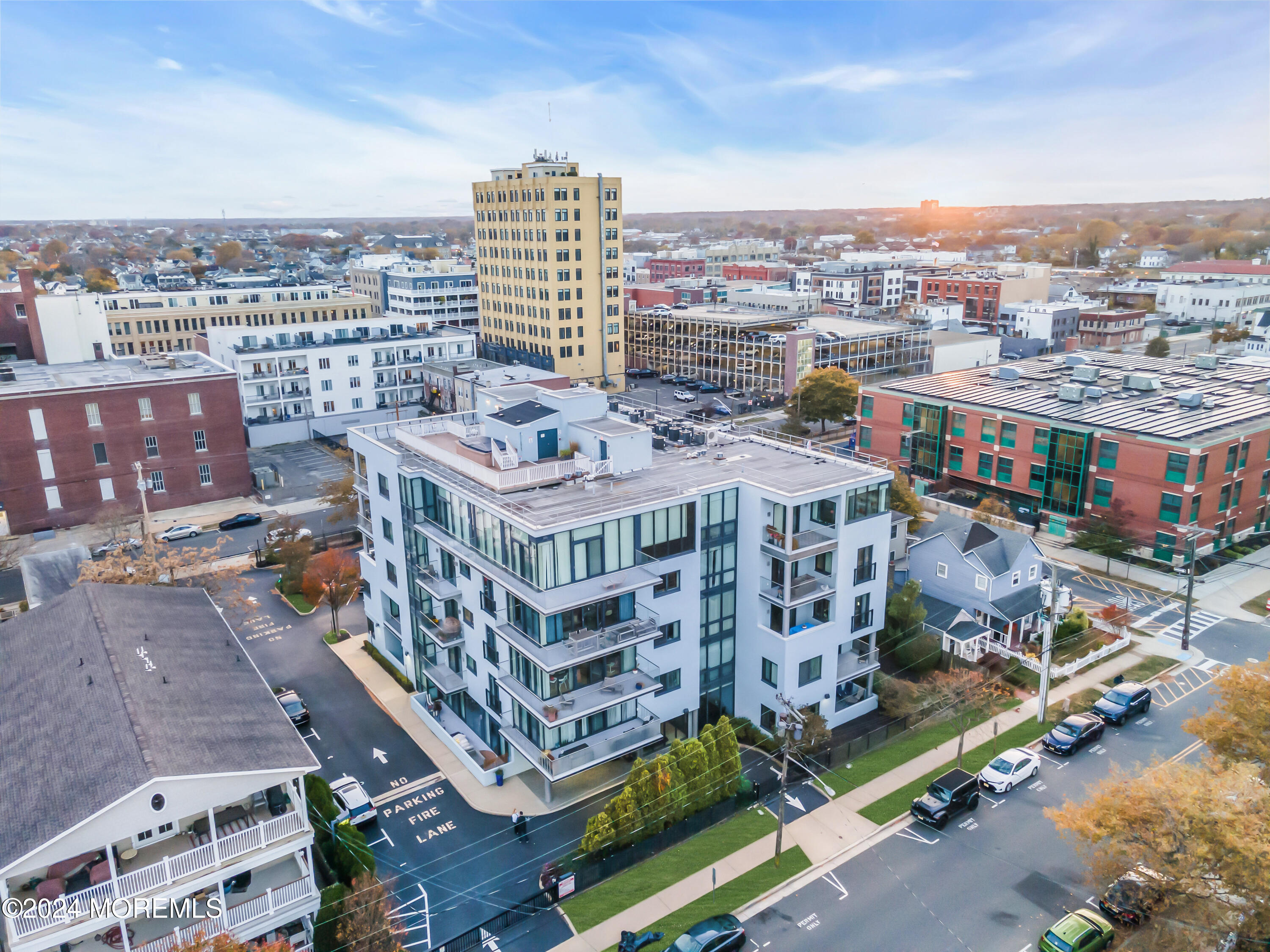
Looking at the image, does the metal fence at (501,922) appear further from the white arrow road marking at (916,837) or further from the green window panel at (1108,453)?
→ the green window panel at (1108,453)

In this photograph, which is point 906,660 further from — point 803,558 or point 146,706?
point 146,706

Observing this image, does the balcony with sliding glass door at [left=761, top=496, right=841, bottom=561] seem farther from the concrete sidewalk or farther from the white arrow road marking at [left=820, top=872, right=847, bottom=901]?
the white arrow road marking at [left=820, top=872, right=847, bottom=901]

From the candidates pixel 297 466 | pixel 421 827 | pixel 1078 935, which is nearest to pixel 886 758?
pixel 1078 935

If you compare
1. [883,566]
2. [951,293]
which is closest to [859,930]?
[883,566]

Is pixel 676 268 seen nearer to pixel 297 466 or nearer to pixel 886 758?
pixel 297 466

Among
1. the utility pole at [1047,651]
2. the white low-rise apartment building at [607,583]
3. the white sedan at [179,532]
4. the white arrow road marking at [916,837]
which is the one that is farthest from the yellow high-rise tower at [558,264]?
the white arrow road marking at [916,837]

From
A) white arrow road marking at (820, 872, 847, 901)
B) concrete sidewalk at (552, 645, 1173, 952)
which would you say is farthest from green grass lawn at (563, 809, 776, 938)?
white arrow road marking at (820, 872, 847, 901)
